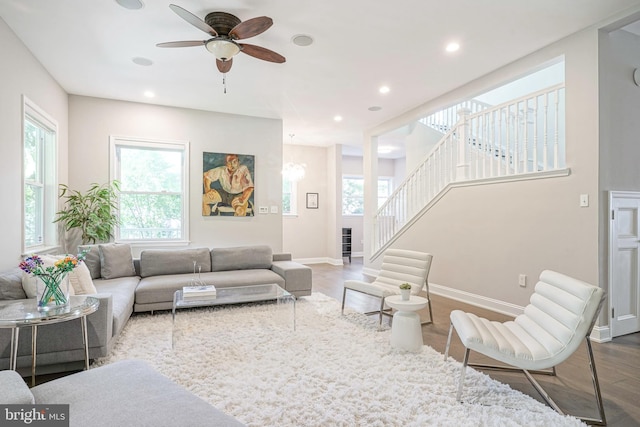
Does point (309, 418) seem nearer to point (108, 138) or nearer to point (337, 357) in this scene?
point (337, 357)

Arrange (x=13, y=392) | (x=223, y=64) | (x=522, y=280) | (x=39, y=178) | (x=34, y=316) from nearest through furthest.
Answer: (x=13, y=392), (x=34, y=316), (x=223, y=64), (x=522, y=280), (x=39, y=178)

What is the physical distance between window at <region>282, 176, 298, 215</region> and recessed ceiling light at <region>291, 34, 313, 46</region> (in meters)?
4.91

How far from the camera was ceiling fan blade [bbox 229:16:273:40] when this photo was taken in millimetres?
2598

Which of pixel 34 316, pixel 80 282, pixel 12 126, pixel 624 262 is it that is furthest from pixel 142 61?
pixel 624 262

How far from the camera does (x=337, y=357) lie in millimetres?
2711

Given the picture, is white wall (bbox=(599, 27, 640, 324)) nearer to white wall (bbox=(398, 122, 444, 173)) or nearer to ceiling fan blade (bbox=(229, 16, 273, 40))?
ceiling fan blade (bbox=(229, 16, 273, 40))

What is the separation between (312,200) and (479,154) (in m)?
Answer: 4.31

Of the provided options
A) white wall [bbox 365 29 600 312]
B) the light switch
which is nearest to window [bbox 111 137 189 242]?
white wall [bbox 365 29 600 312]

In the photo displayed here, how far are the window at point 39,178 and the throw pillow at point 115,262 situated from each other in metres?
0.72

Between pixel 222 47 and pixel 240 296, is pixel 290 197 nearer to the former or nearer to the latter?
pixel 240 296

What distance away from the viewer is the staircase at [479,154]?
3.98 meters

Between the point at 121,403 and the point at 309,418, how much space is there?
99cm

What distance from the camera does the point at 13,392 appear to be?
1261 millimetres

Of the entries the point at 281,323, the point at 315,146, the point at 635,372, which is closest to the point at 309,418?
the point at 281,323
